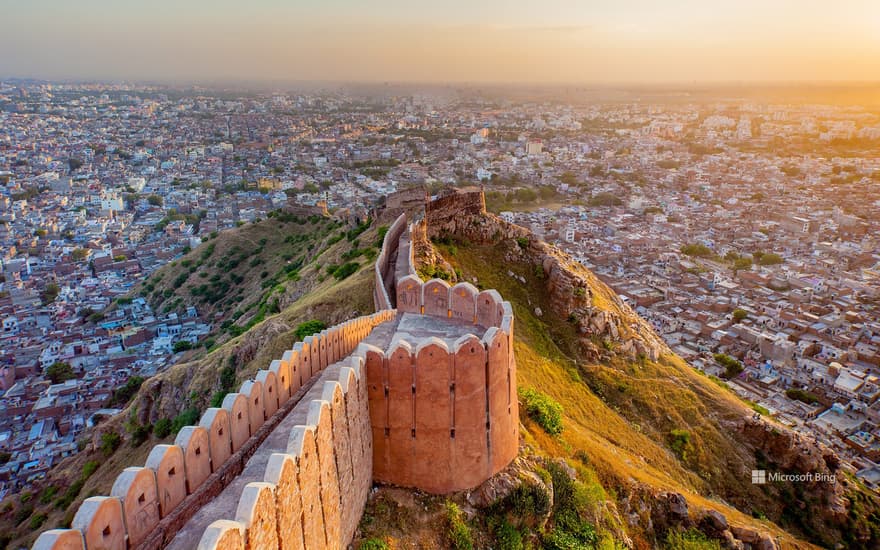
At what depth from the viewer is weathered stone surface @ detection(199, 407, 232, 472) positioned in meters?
8.78

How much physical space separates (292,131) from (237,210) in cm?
7659

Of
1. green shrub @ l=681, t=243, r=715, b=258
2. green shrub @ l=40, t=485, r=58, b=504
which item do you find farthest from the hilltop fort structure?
green shrub @ l=681, t=243, r=715, b=258

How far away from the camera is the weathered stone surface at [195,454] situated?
815cm

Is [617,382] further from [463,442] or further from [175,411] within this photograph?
[175,411]

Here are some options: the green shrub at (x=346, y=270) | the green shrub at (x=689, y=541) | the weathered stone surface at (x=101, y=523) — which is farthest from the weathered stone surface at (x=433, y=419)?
the green shrub at (x=346, y=270)

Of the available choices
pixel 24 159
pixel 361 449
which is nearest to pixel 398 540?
pixel 361 449

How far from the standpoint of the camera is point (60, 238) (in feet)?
272

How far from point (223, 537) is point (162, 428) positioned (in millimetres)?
19235

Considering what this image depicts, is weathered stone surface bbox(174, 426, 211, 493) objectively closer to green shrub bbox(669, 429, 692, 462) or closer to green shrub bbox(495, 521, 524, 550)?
green shrub bbox(495, 521, 524, 550)

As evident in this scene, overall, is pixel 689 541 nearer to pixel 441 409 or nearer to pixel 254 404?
pixel 441 409

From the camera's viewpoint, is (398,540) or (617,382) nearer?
(398,540)

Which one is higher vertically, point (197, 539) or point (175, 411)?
point (197, 539)

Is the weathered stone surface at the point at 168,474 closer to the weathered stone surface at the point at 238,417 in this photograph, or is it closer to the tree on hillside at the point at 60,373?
the weathered stone surface at the point at 238,417

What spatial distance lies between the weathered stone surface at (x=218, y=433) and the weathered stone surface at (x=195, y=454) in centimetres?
10
